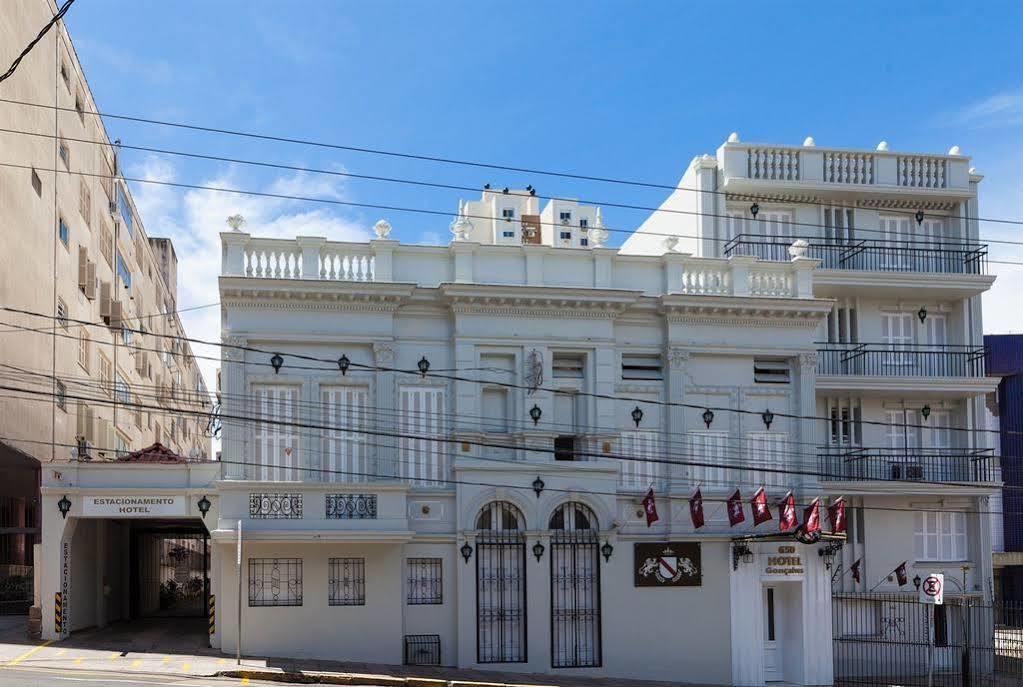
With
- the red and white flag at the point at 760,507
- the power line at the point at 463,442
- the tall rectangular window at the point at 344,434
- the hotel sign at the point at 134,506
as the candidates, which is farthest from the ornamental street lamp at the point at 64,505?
the red and white flag at the point at 760,507

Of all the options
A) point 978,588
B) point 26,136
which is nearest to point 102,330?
point 26,136

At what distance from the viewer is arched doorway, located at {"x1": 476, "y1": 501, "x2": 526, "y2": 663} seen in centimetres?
3000

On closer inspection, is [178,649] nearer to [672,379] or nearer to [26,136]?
[672,379]

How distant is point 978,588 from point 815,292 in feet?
31.2

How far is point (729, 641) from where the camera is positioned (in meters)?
31.2

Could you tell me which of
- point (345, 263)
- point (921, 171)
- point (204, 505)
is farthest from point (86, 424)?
point (921, 171)

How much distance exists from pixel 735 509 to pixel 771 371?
13.8 ft

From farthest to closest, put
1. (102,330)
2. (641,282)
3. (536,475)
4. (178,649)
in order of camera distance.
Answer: (102,330) < (641,282) < (536,475) < (178,649)

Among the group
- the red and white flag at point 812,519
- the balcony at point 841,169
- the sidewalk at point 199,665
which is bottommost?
the sidewalk at point 199,665

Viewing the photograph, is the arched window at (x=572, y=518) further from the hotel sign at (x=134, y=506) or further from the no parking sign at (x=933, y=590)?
the hotel sign at (x=134, y=506)

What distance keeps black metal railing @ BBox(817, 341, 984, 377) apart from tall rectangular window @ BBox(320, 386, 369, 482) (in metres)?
13.2

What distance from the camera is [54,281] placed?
127 ft

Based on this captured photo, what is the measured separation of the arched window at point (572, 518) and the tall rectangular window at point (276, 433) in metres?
6.25

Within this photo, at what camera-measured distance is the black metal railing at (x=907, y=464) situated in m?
34.6
